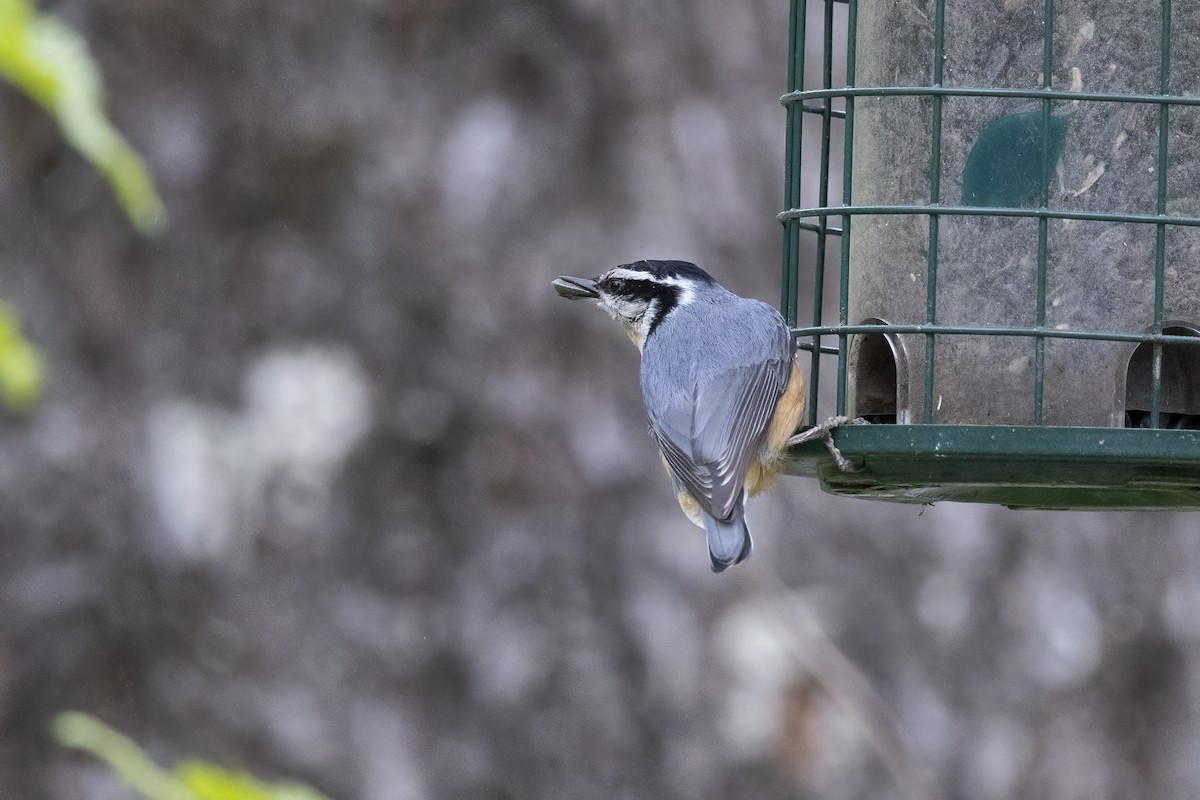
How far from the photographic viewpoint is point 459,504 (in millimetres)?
6504

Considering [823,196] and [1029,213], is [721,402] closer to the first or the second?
[823,196]

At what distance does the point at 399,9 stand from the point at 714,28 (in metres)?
1.23

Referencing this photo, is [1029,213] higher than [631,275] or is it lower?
higher

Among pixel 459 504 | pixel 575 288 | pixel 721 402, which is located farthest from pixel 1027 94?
pixel 459 504

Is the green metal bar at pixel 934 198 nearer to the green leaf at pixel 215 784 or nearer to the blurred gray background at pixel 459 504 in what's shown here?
the blurred gray background at pixel 459 504

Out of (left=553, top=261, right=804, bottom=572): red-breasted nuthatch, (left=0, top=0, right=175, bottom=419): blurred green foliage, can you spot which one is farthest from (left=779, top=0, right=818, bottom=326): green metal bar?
(left=0, top=0, right=175, bottom=419): blurred green foliage

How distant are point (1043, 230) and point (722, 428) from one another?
1.08 metres

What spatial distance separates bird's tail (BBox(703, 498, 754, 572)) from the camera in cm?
485

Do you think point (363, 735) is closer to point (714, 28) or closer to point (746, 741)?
point (746, 741)

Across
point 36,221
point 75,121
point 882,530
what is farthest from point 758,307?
point 75,121

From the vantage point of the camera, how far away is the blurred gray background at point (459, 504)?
624 cm

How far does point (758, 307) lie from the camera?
5.20 metres

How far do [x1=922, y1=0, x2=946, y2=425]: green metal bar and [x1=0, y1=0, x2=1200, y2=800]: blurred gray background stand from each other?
190 cm

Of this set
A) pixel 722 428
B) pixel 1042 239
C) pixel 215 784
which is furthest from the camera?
pixel 722 428
